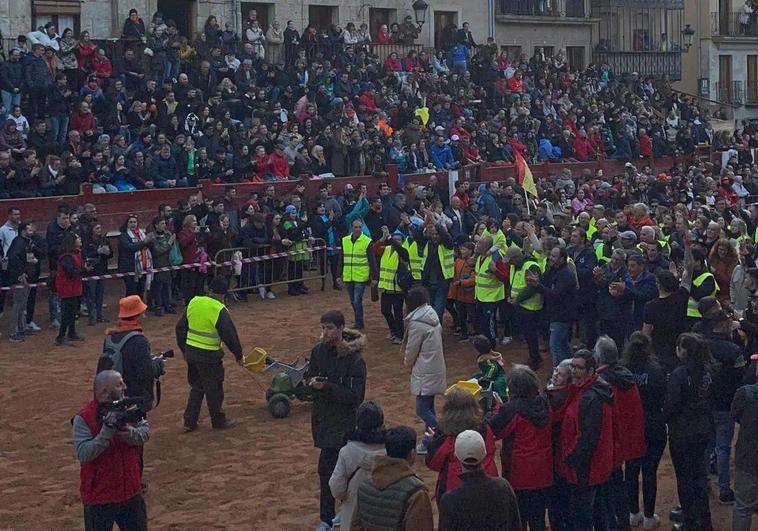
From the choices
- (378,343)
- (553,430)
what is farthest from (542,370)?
(553,430)

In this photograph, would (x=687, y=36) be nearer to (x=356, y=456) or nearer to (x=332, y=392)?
(x=332, y=392)

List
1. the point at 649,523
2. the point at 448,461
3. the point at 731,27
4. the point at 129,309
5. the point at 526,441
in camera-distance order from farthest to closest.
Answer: the point at 731,27 < the point at 129,309 < the point at 649,523 < the point at 526,441 < the point at 448,461

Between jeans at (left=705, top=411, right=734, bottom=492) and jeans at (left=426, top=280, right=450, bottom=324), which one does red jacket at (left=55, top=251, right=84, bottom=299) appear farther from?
jeans at (left=705, top=411, right=734, bottom=492)

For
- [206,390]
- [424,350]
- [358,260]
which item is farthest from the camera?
[358,260]

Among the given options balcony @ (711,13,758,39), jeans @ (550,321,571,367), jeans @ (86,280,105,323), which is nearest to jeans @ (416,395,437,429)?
jeans @ (550,321,571,367)

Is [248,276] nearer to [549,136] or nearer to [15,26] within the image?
[15,26]

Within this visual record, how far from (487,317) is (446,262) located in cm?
106

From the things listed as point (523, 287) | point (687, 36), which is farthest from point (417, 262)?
point (687, 36)

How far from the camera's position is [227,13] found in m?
33.4

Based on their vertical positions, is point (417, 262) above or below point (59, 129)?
below

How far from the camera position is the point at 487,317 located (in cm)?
1761

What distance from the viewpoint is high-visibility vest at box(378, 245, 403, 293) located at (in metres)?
18.3

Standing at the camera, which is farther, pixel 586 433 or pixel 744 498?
pixel 744 498

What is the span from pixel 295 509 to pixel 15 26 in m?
20.3
